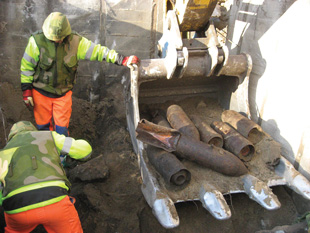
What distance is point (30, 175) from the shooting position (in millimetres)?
2191

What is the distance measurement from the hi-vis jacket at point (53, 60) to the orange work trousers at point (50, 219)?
6.14ft

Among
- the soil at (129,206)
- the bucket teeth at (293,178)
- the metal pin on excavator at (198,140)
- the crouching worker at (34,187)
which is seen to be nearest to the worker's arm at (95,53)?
the metal pin on excavator at (198,140)

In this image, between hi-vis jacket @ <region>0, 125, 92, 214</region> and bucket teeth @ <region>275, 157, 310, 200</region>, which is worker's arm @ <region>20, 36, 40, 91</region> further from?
bucket teeth @ <region>275, 157, 310, 200</region>

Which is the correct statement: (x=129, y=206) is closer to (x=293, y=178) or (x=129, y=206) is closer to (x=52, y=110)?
(x=52, y=110)

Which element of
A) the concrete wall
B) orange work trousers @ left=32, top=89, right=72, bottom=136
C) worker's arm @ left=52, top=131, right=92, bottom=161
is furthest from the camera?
orange work trousers @ left=32, top=89, right=72, bottom=136

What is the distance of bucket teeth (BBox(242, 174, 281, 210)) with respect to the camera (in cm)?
283

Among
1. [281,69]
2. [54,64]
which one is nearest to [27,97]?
[54,64]

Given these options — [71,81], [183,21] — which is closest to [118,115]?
[71,81]

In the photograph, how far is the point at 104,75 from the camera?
17.4 feet

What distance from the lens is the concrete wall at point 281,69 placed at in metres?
3.26

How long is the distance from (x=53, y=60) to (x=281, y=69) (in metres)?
2.91

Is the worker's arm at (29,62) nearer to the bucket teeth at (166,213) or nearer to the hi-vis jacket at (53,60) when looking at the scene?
the hi-vis jacket at (53,60)

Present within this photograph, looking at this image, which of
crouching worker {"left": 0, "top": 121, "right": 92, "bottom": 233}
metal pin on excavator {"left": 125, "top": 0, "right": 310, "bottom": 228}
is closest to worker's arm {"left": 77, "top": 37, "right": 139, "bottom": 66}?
metal pin on excavator {"left": 125, "top": 0, "right": 310, "bottom": 228}

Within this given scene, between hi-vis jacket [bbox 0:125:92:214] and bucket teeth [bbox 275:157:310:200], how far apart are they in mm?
2427
